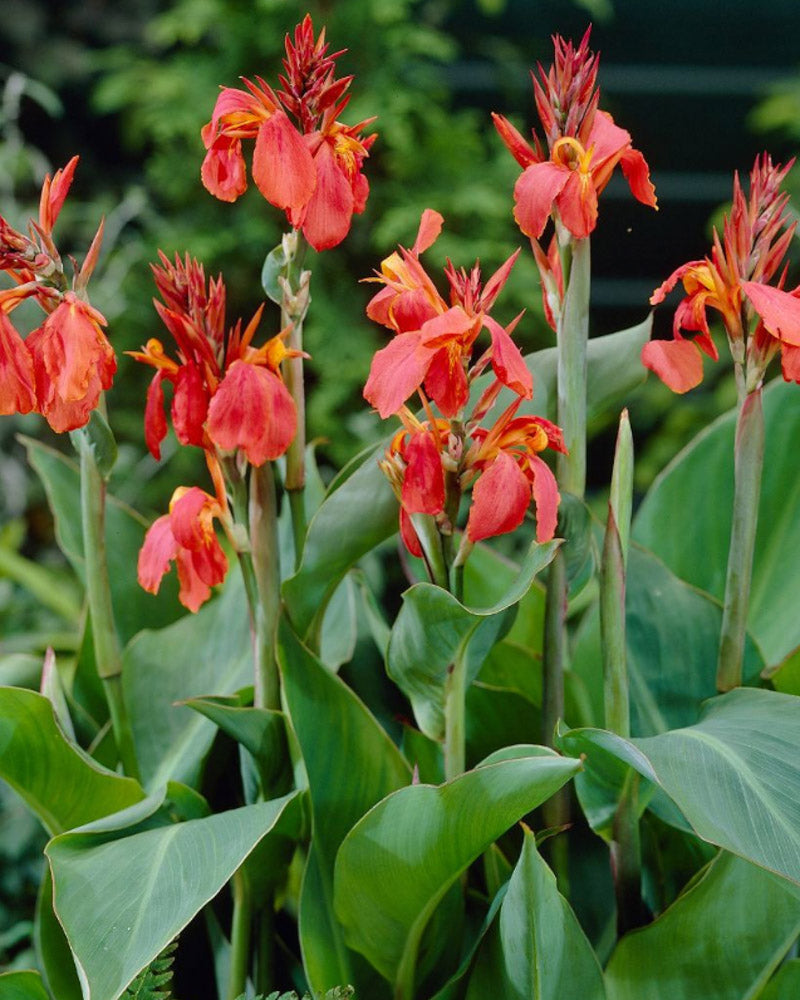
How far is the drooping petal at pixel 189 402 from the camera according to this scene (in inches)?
24.0

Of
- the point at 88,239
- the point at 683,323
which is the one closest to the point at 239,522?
the point at 683,323

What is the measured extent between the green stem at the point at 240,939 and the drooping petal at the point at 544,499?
332 mm

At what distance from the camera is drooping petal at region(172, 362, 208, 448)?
2.00 ft

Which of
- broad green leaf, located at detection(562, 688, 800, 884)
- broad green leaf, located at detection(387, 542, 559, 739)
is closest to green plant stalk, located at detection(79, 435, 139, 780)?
broad green leaf, located at detection(387, 542, 559, 739)

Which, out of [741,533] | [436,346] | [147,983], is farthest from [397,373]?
[147,983]

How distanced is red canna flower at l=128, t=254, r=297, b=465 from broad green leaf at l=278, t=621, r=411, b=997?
0.14 metres

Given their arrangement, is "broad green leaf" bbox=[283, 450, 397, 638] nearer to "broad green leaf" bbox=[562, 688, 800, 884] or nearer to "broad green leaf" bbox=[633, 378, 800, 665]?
"broad green leaf" bbox=[562, 688, 800, 884]

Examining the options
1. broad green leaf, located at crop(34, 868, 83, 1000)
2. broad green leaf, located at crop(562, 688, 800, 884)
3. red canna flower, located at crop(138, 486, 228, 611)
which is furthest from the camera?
broad green leaf, located at crop(34, 868, 83, 1000)

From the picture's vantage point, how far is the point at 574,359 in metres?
0.64

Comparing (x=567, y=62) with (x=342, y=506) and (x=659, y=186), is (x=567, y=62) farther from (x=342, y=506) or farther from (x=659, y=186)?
(x=659, y=186)

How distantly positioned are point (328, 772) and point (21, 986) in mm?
247

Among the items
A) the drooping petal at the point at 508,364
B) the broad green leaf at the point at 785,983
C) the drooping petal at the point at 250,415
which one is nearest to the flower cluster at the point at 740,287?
the drooping petal at the point at 508,364

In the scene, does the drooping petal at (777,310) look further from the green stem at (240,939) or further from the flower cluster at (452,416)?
the green stem at (240,939)

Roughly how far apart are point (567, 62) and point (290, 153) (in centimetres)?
16
